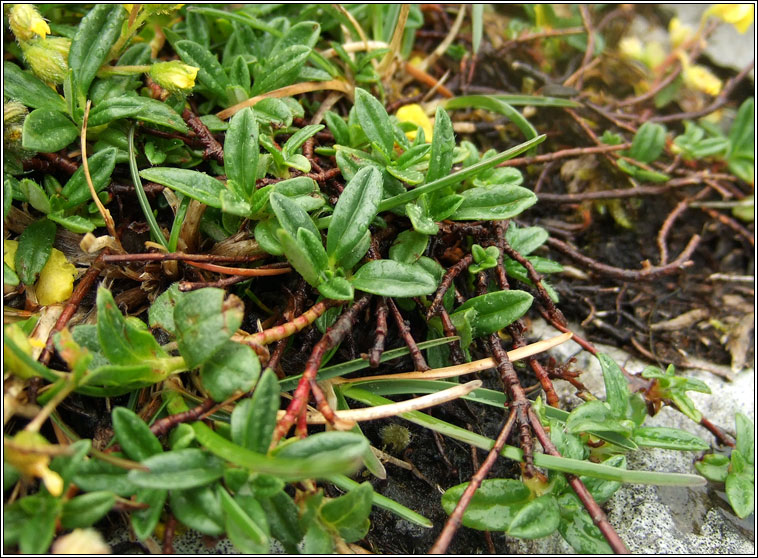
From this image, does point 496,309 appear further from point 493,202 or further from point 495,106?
point 495,106

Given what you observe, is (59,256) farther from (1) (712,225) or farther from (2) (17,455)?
(1) (712,225)

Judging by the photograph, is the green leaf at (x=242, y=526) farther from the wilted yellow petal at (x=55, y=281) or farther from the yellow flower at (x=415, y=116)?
the yellow flower at (x=415, y=116)

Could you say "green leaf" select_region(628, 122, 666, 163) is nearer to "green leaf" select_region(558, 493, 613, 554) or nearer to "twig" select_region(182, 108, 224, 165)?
"green leaf" select_region(558, 493, 613, 554)

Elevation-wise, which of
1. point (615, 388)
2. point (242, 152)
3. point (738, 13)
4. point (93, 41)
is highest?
point (738, 13)

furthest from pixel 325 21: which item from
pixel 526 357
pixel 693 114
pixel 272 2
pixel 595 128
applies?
pixel 693 114

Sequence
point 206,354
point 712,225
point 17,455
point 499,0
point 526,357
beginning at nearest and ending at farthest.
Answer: point 17,455 → point 206,354 → point 526,357 → point 712,225 → point 499,0

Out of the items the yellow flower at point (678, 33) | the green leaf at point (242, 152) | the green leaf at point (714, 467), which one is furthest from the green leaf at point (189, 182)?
the yellow flower at point (678, 33)

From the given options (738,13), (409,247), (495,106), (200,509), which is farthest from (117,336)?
(738,13)
